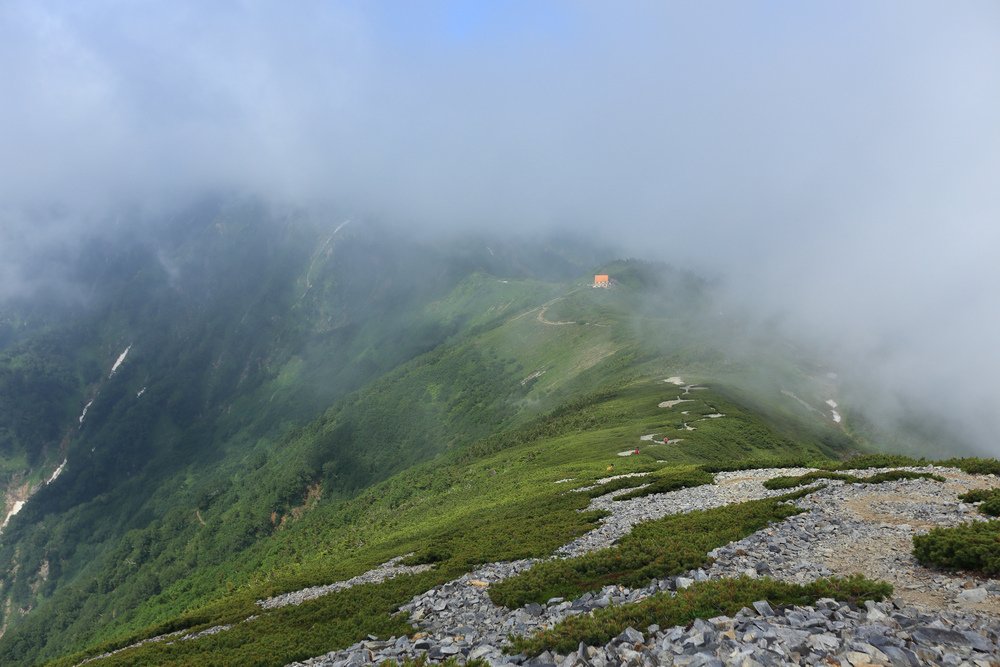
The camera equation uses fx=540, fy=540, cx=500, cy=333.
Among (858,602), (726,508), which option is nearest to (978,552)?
(858,602)

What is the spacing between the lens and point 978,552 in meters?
18.2

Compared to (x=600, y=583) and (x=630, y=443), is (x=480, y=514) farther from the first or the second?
(x=600, y=583)

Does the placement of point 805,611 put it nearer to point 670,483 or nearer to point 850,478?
point 850,478

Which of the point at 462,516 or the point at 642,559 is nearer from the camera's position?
the point at 642,559

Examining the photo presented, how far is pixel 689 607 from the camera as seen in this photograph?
16844 mm

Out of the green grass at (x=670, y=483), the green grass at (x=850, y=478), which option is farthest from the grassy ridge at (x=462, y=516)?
the green grass at (x=850, y=478)

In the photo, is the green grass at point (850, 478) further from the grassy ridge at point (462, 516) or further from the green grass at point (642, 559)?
the grassy ridge at point (462, 516)

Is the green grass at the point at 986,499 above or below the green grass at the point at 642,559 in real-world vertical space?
below

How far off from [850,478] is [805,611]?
27592 millimetres

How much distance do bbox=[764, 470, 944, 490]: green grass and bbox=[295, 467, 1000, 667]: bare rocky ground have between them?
111 cm

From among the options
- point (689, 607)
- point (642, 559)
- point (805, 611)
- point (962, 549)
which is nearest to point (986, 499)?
point (962, 549)

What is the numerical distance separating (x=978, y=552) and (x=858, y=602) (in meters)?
5.93

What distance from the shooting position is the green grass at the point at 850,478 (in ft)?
120

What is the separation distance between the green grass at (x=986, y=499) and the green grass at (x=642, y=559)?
803 centimetres
